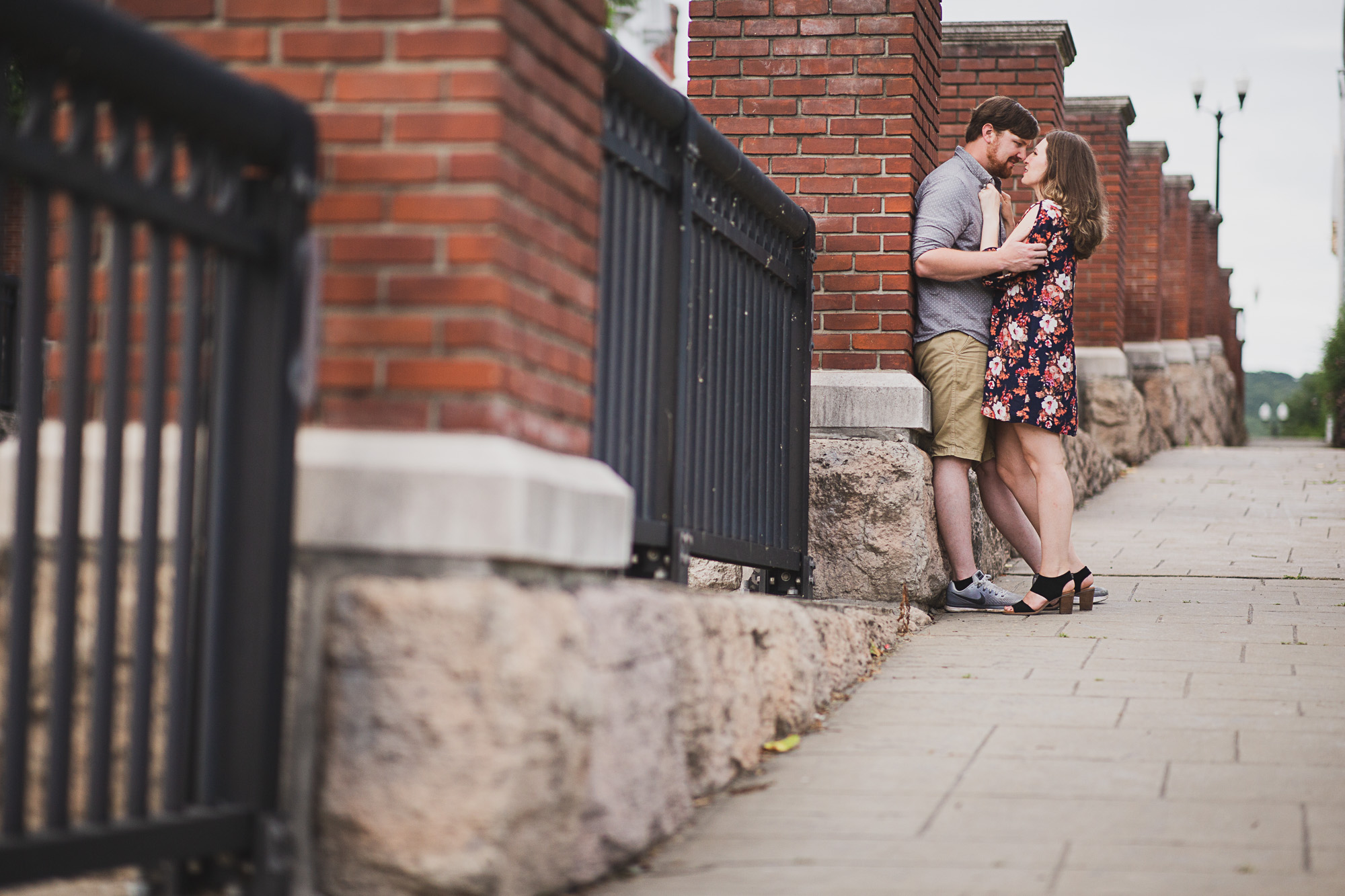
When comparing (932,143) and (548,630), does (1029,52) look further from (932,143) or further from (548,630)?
(548,630)

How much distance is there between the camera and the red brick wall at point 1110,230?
14.3 m

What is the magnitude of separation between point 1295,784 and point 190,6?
10.1 ft

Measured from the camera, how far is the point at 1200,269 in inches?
901

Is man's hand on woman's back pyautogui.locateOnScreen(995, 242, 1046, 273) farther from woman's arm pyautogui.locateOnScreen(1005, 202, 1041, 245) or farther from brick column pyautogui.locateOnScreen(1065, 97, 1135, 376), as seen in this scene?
brick column pyautogui.locateOnScreen(1065, 97, 1135, 376)

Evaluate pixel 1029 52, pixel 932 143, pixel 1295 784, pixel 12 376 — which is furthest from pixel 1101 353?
pixel 1295 784

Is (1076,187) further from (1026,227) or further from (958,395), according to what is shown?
(958,395)

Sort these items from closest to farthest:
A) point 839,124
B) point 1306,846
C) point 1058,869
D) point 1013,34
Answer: point 1058,869, point 1306,846, point 839,124, point 1013,34

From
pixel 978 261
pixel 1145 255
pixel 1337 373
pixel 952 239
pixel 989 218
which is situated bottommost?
pixel 978 261

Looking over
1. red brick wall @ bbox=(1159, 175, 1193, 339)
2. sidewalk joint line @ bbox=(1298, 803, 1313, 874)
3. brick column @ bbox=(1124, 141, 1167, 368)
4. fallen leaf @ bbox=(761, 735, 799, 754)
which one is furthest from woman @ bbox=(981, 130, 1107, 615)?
red brick wall @ bbox=(1159, 175, 1193, 339)

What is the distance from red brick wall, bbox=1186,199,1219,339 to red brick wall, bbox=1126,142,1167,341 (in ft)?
13.0

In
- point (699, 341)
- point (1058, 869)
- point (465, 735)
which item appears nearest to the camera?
point (465, 735)

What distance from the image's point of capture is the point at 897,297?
6191mm

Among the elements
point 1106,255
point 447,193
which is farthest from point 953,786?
point 1106,255

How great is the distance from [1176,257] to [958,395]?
15.7m
